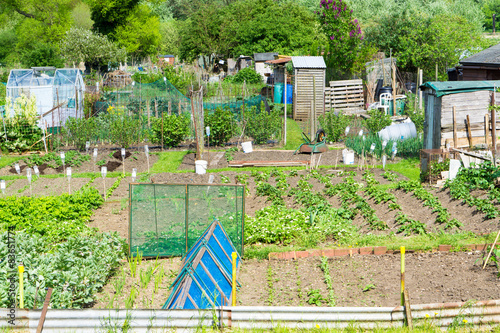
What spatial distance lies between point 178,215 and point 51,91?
13055 mm

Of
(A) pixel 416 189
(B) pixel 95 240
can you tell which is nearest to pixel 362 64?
(A) pixel 416 189

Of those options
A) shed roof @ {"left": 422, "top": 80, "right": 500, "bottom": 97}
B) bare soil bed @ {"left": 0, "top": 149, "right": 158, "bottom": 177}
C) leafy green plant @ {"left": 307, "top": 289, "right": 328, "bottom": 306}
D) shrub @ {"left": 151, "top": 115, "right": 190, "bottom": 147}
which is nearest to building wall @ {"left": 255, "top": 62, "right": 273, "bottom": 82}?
shrub @ {"left": 151, "top": 115, "right": 190, "bottom": 147}

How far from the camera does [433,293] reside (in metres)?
6.87

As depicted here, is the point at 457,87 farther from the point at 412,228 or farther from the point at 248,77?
the point at 248,77

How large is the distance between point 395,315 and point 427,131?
9829mm

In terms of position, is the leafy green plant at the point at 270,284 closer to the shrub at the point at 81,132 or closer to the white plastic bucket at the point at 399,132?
the white plastic bucket at the point at 399,132

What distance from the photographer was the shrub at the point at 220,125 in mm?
17484

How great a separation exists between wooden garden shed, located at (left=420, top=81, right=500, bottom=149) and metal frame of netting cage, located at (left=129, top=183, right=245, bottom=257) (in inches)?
296

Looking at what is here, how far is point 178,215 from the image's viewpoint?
8688mm

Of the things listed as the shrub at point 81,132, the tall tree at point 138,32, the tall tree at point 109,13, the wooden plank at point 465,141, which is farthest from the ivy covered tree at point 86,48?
the wooden plank at point 465,141

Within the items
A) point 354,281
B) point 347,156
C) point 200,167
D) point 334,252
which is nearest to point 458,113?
point 347,156

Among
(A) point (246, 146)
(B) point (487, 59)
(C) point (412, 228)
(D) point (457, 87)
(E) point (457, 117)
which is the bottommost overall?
(C) point (412, 228)

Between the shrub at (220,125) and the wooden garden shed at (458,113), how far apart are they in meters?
6.15

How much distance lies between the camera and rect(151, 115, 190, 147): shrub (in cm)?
1742
